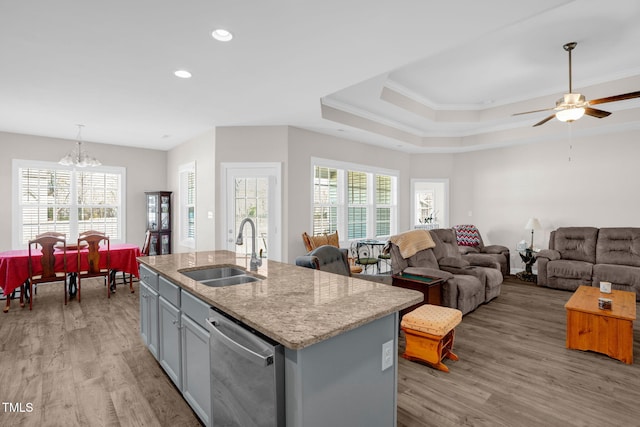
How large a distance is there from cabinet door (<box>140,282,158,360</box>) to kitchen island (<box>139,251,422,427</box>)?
2.44 feet

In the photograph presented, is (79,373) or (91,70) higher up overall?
(91,70)

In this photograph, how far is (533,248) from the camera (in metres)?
6.06

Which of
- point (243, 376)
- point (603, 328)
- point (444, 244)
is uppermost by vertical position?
point (444, 244)

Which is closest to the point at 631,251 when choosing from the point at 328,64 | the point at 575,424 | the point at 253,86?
the point at 575,424

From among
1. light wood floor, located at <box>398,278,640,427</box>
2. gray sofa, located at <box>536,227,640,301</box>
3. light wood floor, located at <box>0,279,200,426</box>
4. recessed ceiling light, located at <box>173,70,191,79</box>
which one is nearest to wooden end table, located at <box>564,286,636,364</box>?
light wood floor, located at <box>398,278,640,427</box>

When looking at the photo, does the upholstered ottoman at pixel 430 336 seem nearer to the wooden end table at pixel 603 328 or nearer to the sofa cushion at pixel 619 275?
the wooden end table at pixel 603 328

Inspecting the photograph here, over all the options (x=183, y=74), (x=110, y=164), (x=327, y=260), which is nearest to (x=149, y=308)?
(x=327, y=260)

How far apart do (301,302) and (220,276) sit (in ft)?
4.06

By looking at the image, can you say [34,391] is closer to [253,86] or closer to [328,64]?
[253,86]

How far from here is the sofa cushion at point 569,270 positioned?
16.0ft

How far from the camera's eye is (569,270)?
16.5 ft

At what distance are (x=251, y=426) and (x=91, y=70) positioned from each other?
3.42 metres

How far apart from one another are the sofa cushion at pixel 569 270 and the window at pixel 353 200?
9.37ft

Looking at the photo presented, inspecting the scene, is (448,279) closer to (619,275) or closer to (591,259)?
(619,275)
